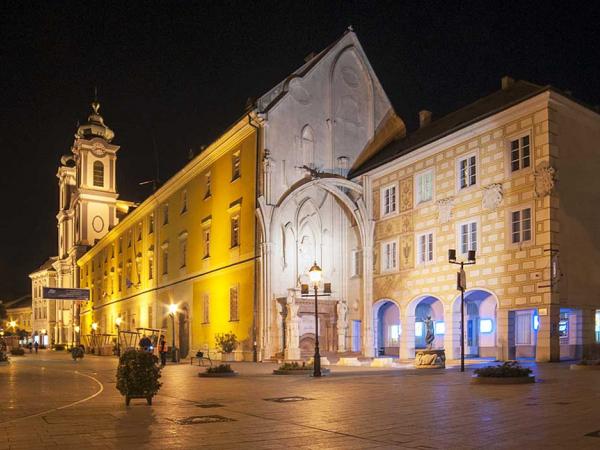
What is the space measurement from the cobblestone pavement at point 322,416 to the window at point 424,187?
15273mm

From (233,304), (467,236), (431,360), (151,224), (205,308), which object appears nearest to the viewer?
(431,360)

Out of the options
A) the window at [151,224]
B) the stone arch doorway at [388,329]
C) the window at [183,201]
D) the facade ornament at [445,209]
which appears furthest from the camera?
the window at [151,224]

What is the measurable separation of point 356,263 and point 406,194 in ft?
20.4

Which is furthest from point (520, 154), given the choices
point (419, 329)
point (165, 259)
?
point (165, 259)

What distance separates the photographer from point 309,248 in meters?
39.2

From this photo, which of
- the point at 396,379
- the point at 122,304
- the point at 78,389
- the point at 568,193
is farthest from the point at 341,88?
the point at 122,304

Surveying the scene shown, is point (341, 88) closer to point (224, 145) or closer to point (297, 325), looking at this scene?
point (224, 145)

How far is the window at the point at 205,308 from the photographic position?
145ft

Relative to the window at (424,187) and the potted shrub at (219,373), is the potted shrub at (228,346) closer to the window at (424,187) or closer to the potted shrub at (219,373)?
the window at (424,187)

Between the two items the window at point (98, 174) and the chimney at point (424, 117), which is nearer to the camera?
the chimney at point (424, 117)

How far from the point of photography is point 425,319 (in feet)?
119

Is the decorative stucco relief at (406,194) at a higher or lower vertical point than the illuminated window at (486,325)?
higher

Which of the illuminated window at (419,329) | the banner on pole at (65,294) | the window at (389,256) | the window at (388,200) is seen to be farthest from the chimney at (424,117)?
the banner on pole at (65,294)

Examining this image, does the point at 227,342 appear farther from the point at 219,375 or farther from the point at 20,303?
the point at 20,303
